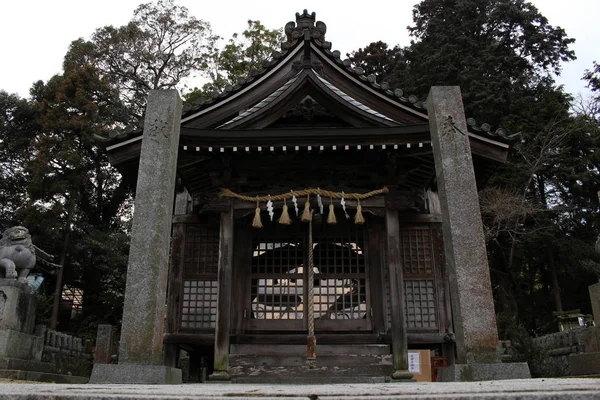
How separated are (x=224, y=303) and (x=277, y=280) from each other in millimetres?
1559

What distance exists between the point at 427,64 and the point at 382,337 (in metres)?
22.4

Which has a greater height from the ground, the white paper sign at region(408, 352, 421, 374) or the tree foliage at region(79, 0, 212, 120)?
the tree foliage at region(79, 0, 212, 120)

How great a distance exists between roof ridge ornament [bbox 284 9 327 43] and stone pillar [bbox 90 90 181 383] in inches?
212

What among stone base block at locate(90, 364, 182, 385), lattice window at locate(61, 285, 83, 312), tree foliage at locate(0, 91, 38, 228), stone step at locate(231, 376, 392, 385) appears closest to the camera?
stone base block at locate(90, 364, 182, 385)

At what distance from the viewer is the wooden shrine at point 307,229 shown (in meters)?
9.77

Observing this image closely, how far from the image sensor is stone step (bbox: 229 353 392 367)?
9852 mm

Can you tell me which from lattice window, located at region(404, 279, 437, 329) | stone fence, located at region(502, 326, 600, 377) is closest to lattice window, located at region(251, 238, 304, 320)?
lattice window, located at region(404, 279, 437, 329)

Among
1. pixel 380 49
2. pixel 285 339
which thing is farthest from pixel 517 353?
pixel 380 49

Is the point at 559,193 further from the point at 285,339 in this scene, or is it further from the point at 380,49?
the point at 285,339

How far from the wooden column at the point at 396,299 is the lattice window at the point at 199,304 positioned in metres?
3.89

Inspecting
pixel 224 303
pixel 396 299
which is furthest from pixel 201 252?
pixel 396 299

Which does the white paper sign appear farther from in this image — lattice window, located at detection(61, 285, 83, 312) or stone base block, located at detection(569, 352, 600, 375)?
lattice window, located at detection(61, 285, 83, 312)

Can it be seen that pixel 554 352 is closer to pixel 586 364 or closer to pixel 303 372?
pixel 586 364

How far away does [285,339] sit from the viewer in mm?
10234
